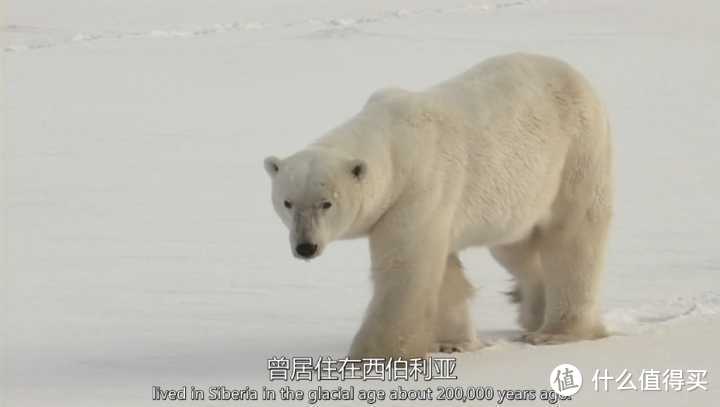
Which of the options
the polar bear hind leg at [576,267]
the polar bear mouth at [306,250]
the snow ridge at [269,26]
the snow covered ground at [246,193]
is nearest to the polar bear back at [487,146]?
the polar bear hind leg at [576,267]

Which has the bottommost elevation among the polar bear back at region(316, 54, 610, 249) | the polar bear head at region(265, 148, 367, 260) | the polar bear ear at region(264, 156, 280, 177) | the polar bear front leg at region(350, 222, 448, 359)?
the polar bear front leg at region(350, 222, 448, 359)

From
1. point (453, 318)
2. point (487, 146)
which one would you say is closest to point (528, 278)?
point (453, 318)

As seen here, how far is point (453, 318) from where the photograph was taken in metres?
6.43

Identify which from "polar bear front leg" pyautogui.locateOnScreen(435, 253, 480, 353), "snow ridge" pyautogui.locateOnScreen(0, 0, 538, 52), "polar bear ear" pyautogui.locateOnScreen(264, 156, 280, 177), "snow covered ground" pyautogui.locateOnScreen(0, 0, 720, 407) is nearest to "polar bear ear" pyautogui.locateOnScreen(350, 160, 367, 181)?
"polar bear ear" pyautogui.locateOnScreen(264, 156, 280, 177)

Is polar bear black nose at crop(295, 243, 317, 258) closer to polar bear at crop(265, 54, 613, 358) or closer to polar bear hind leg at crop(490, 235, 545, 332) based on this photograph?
polar bear at crop(265, 54, 613, 358)

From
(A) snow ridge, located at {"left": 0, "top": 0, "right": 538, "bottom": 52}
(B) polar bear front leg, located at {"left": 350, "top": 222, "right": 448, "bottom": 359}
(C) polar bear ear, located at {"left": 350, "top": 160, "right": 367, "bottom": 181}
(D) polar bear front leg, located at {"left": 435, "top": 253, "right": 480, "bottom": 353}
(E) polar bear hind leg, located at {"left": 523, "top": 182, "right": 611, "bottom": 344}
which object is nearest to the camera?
(C) polar bear ear, located at {"left": 350, "top": 160, "right": 367, "bottom": 181}

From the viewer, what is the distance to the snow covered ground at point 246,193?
20.0ft

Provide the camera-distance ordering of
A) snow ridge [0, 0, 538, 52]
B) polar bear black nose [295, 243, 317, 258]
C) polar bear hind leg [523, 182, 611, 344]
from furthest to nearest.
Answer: snow ridge [0, 0, 538, 52]
polar bear hind leg [523, 182, 611, 344]
polar bear black nose [295, 243, 317, 258]

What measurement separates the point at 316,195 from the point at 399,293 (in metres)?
0.60

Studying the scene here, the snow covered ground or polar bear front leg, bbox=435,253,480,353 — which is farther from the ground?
the snow covered ground

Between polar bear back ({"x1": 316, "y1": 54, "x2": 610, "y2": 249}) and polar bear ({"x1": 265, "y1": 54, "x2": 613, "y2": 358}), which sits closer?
polar bear ({"x1": 265, "y1": 54, "x2": 613, "y2": 358})

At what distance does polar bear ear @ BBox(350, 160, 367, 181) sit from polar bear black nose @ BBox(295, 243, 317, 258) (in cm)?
35

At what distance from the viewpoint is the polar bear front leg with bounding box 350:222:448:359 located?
19.3 feet

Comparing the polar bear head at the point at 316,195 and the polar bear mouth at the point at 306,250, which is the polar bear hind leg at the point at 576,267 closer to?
the polar bear head at the point at 316,195
